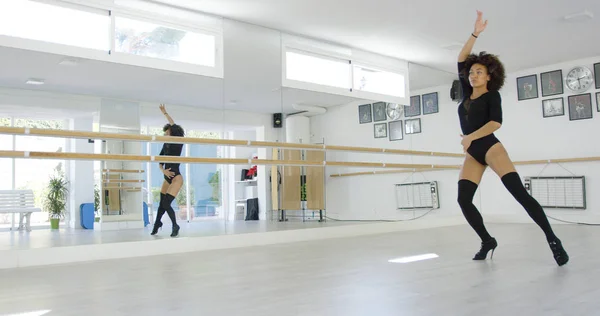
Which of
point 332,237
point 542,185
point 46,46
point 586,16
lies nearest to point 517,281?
point 332,237

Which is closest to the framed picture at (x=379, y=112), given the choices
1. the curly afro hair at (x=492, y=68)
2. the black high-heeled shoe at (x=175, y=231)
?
the black high-heeled shoe at (x=175, y=231)

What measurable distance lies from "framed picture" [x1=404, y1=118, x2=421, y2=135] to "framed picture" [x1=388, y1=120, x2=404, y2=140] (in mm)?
136

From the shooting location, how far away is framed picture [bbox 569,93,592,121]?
24.9 ft

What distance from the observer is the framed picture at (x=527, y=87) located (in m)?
8.26

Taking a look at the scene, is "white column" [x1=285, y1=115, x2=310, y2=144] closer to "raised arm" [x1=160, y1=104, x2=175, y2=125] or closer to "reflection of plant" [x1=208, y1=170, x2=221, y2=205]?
"reflection of plant" [x1=208, y1=170, x2=221, y2=205]

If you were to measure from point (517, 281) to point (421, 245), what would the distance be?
79.7 inches

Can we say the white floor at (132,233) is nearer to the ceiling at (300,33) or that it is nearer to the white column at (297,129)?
the white column at (297,129)

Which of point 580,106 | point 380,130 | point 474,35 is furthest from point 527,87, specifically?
point 474,35

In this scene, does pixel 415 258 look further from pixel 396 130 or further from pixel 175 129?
pixel 396 130

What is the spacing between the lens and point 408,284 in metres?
2.30

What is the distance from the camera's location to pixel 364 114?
7426mm

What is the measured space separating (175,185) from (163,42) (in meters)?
1.55

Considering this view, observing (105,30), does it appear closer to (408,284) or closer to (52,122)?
(52,122)

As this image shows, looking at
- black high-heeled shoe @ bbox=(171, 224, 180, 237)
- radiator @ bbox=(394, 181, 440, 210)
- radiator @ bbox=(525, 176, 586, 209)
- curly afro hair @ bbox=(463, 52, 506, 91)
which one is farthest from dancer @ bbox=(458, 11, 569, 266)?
radiator @ bbox=(525, 176, 586, 209)
